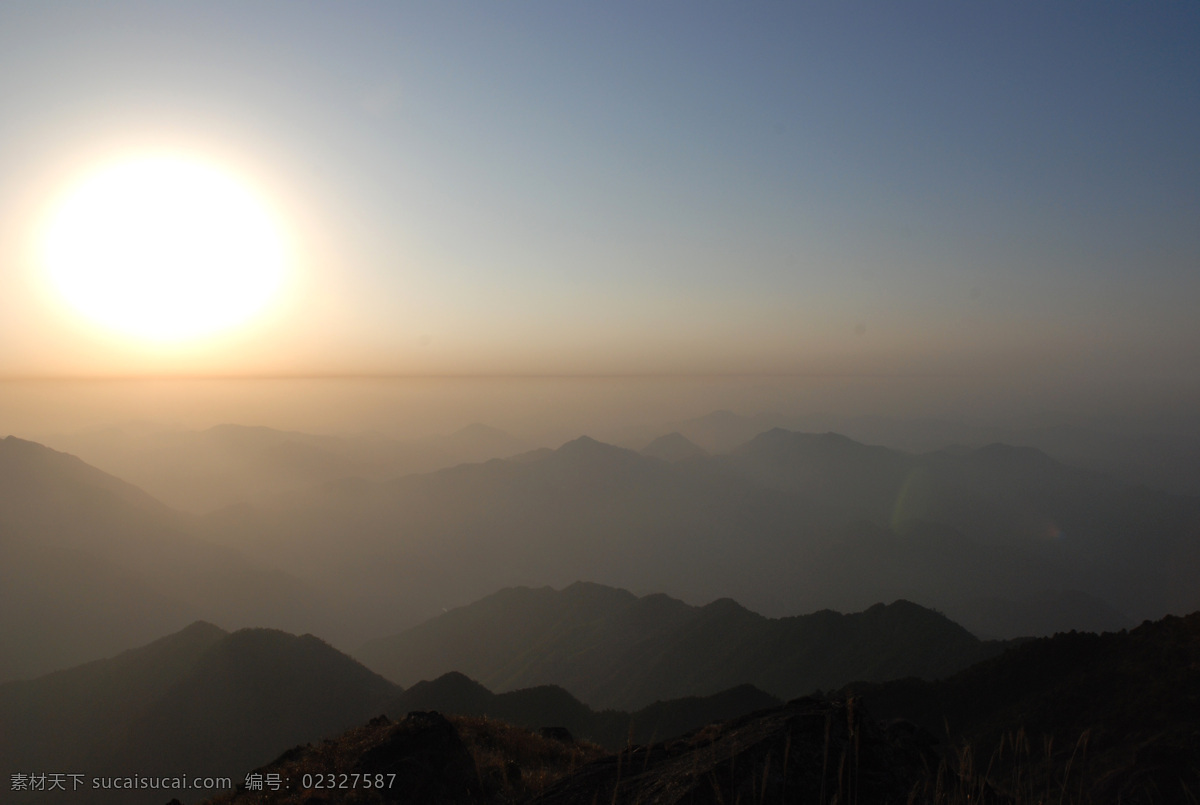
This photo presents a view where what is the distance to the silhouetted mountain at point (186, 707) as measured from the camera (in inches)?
2409

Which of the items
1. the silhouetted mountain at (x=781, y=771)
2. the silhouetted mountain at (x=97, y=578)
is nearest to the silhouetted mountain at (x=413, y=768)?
the silhouetted mountain at (x=781, y=771)

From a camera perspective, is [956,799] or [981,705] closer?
[956,799]

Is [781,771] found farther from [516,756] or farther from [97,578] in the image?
[97,578]

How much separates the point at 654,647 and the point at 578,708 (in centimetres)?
5181

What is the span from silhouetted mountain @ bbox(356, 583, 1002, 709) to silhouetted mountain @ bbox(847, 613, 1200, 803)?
28.2 m

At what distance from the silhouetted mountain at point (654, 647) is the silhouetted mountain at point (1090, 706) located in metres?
28.2

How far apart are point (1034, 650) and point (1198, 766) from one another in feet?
62.3

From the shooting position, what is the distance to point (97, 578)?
134875 millimetres

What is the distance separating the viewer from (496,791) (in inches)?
401

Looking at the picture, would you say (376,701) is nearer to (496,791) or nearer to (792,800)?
(496,791)

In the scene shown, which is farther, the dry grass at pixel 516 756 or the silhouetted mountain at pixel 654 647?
the silhouetted mountain at pixel 654 647

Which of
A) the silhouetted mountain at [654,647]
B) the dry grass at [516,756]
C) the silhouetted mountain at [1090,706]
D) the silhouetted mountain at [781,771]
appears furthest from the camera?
the silhouetted mountain at [654,647]

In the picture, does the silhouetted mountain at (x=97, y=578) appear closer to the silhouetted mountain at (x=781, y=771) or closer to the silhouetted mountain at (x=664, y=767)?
the silhouetted mountain at (x=664, y=767)

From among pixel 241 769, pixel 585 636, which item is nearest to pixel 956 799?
pixel 241 769
